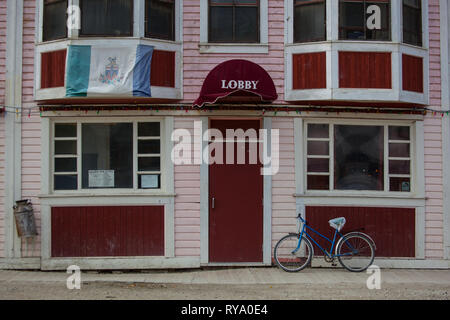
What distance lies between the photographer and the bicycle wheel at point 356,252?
977 cm

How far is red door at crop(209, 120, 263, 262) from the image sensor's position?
10.1m

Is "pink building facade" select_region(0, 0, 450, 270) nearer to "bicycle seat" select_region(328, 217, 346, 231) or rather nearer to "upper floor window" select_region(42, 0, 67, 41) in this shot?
"upper floor window" select_region(42, 0, 67, 41)

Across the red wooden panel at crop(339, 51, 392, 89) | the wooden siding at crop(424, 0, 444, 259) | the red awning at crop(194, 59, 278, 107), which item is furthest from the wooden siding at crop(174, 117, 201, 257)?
the wooden siding at crop(424, 0, 444, 259)

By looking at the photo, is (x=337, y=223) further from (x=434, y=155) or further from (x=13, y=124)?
(x=13, y=124)

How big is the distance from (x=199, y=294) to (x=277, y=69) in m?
4.78

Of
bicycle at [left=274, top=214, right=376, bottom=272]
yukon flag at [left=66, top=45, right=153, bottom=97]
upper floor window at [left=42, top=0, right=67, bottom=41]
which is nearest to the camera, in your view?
yukon flag at [left=66, top=45, right=153, bottom=97]

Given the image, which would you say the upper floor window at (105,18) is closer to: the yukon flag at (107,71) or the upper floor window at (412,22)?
the yukon flag at (107,71)

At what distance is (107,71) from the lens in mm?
9703

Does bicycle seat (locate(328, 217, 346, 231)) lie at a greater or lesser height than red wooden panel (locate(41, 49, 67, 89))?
lesser

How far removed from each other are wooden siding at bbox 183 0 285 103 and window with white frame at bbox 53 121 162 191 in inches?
49.5

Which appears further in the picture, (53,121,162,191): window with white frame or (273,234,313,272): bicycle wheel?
(53,121,162,191): window with white frame

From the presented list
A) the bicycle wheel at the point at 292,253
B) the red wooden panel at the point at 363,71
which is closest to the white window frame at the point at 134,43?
the red wooden panel at the point at 363,71

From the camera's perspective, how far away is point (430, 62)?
34.2ft

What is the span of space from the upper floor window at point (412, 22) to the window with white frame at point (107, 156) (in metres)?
5.56
